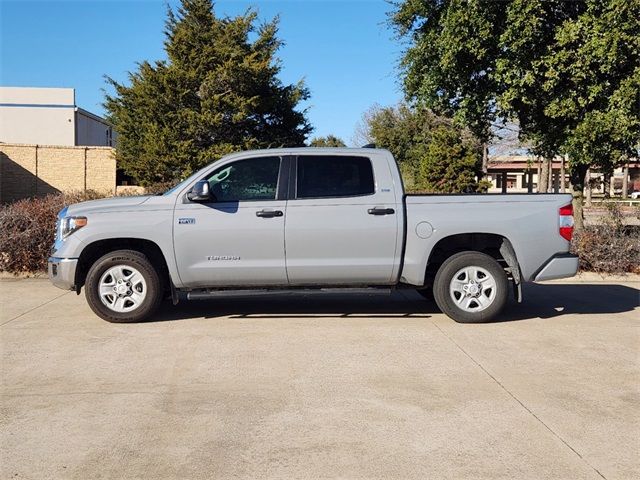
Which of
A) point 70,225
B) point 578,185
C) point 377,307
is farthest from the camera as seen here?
point 578,185

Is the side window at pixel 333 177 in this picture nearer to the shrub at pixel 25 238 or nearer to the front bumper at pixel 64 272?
the front bumper at pixel 64 272

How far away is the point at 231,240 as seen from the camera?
681 cm

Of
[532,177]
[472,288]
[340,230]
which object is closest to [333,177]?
[340,230]

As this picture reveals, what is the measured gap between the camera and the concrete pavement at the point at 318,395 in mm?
3691

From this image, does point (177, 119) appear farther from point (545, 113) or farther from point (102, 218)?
point (102, 218)

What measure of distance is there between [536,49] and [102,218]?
8.53m

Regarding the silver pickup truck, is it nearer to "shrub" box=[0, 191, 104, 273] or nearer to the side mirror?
the side mirror

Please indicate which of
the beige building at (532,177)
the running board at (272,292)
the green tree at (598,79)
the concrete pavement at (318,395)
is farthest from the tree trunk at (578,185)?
the beige building at (532,177)

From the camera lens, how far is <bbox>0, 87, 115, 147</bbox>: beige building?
5384 centimetres

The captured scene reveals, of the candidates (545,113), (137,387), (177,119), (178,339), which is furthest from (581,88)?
(177,119)

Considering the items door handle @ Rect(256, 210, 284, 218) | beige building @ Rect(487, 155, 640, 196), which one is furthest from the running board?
beige building @ Rect(487, 155, 640, 196)

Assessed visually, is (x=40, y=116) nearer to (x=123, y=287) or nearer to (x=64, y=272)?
(x=64, y=272)

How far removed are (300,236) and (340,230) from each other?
458 mm

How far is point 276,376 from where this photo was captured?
5.23 m
